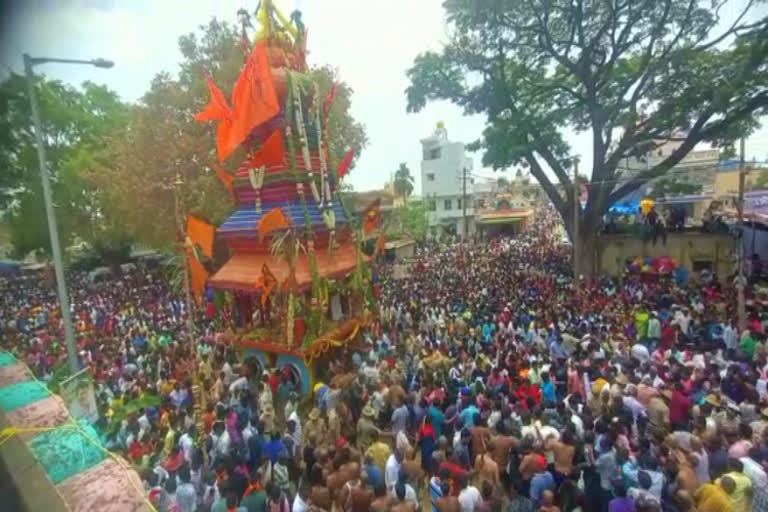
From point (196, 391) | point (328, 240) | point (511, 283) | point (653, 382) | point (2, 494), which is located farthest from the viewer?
point (511, 283)

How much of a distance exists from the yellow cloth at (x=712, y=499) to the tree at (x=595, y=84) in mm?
14785

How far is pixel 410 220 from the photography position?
38.8 metres

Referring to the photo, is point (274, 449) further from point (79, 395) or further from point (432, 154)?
point (432, 154)

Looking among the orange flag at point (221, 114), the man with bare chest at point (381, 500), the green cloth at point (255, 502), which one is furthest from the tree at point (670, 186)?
the green cloth at point (255, 502)

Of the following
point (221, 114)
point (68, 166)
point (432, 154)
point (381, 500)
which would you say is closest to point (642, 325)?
point (381, 500)

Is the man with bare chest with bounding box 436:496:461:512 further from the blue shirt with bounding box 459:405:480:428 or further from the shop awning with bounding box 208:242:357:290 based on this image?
the shop awning with bounding box 208:242:357:290

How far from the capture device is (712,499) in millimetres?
4586

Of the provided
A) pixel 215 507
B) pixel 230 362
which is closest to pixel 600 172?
pixel 230 362

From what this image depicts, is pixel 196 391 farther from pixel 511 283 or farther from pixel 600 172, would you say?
pixel 600 172

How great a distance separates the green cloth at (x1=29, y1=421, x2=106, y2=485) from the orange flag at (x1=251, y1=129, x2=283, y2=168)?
793 centimetres

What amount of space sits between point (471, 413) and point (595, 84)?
1650 cm

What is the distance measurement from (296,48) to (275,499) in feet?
32.5

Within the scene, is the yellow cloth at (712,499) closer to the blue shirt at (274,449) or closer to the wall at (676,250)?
the blue shirt at (274,449)

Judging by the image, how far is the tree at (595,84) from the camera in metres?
16.2
